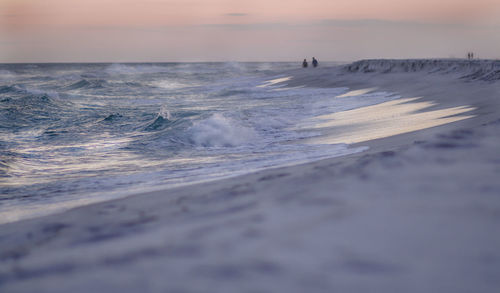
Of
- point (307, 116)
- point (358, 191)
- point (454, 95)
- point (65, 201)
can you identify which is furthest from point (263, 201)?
point (454, 95)

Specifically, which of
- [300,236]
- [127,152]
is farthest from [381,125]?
[300,236]

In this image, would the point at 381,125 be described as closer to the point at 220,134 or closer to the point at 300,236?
the point at 220,134

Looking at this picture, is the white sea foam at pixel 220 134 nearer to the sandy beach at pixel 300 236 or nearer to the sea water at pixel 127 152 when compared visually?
the sea water at pixel 127 152

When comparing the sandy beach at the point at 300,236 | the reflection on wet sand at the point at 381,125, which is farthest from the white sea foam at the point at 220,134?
the sandy beach at the point at 300,236

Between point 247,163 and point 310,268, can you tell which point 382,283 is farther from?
point 247,163

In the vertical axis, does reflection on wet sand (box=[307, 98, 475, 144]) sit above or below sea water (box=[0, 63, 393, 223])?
above

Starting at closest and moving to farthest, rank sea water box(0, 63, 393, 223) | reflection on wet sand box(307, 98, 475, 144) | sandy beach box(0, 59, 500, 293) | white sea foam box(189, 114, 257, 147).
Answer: sandy beach box(0, 59, 500, 293) < sea water box(0, 63, 393, 223) < reflection on wet sand box(307, 98, 475, 144) < white sea foam box(189, 114, 257, 147)

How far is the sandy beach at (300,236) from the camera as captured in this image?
130cm

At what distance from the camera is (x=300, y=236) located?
1522mm

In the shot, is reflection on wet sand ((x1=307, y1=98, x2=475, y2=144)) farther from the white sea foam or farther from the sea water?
the white sea foam

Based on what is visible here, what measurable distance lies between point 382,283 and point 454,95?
8.31 metres

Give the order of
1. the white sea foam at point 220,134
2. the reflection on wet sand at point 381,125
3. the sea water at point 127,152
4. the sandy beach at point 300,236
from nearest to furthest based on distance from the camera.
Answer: the sandy beach at point 300,236 → the sea water at point 127,152 → the reflection on wet sand at point 381,125 → the white sea foam at point 220,134

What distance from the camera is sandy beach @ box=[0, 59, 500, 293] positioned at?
4.28ft

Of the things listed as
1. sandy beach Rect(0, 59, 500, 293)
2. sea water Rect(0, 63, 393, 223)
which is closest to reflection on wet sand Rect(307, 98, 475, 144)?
sea water Rect(0, 63, 393, 223)
